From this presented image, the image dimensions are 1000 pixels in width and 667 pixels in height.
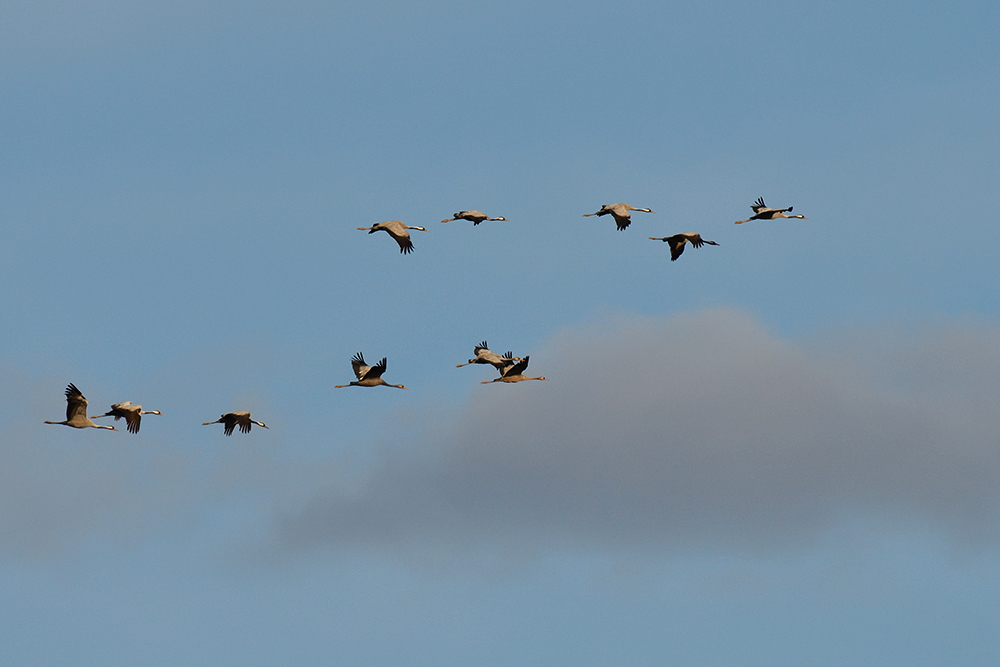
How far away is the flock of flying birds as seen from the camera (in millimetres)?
63500

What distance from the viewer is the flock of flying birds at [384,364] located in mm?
63500

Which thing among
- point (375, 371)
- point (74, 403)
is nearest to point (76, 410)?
point (74, 403)

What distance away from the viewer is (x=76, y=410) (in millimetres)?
63469

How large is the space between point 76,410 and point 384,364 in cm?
1230

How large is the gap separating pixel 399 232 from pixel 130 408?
1268 cm

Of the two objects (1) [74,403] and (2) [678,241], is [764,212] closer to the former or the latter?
(2) [678,241]

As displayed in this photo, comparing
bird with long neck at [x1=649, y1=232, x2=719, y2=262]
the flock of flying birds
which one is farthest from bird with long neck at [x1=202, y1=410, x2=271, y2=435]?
bird with long neck at [x1=649, y1=232, x2=719, y2=262]

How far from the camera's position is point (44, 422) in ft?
210

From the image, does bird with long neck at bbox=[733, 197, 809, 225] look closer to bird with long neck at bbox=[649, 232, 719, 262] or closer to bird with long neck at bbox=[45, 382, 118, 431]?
bird with long neck at bbox=[649, 232, 719, 262]

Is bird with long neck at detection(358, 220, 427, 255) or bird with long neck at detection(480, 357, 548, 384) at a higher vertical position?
bird with long neck at detection(358, 220, 427, 255)

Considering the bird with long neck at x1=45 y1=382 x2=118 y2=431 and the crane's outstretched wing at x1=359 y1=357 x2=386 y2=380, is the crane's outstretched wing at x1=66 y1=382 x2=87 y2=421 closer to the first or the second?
the bird with long neck at x1=45 y1=382 x2=118 y2=431

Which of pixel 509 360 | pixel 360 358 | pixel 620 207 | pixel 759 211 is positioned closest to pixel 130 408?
pixel 360 358

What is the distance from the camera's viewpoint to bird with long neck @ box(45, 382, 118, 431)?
62.9 m

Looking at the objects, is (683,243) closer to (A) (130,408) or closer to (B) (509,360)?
(B) (509,360)
